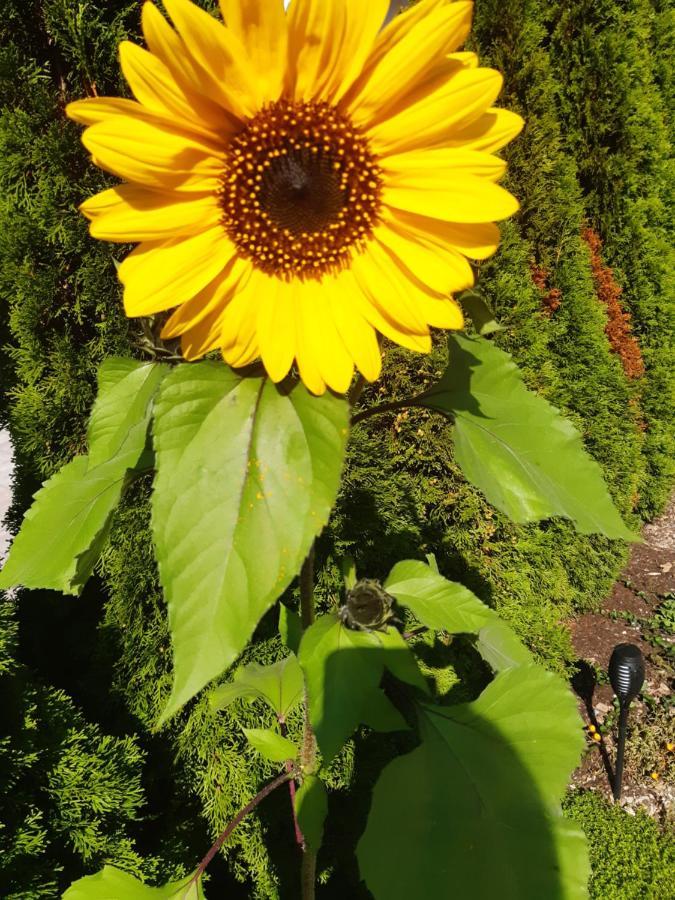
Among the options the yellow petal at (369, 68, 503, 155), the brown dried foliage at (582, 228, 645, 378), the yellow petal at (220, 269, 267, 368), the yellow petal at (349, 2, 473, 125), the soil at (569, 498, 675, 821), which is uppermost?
the yellow petal at (349, 2, 473, 125)

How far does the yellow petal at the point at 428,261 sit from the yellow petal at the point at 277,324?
10cm

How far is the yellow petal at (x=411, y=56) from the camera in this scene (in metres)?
0.47

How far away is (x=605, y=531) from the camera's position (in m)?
0.60

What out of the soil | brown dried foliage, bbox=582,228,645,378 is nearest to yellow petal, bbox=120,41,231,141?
the soil

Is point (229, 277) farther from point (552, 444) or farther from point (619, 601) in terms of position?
point (619, 601)

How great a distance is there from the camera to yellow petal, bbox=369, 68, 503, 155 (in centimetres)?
49

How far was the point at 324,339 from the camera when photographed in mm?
543

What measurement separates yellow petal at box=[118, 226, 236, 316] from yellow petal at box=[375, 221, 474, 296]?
155 mm

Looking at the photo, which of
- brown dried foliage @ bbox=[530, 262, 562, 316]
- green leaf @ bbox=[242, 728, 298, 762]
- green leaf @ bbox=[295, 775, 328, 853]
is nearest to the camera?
green leaf @ bbox=[295, 775, 328, 853]

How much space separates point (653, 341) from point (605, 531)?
Answer: 4777mm

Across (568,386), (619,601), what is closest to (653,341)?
(568,386)

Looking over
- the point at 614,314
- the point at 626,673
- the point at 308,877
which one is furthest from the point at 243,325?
the point at 614,314

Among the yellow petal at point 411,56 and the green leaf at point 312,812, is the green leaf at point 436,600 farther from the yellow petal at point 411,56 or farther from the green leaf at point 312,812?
the yellow petal at point 411,56

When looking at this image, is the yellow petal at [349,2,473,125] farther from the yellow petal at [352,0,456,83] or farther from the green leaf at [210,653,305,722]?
the green leaf at [210,653,305,722]
